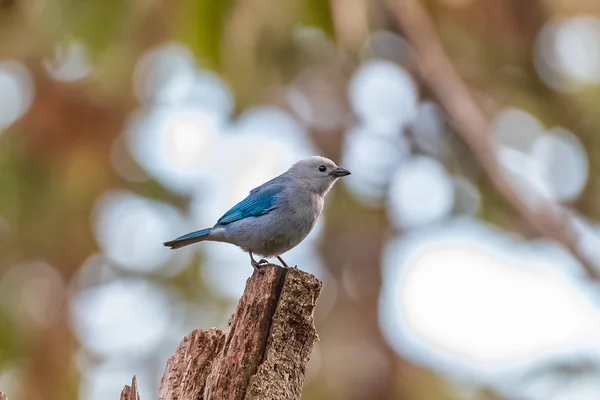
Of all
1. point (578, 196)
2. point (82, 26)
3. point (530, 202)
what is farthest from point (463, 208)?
point (82, 26)

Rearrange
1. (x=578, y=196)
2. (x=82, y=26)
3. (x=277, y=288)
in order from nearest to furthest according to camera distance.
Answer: (x=277, y=288), (x=82, y=26), (x=578, y=196)

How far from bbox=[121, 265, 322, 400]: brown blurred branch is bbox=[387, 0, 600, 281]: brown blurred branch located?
801 cm

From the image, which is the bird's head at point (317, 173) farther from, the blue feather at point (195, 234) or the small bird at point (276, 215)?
the blue feather at point (195, 234)

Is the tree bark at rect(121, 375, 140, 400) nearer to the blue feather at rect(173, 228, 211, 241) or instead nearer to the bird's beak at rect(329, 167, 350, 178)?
the blue feather at rect(173, 228, 211, 241)

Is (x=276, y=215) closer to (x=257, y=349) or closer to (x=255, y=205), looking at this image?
(x=255, y=205)

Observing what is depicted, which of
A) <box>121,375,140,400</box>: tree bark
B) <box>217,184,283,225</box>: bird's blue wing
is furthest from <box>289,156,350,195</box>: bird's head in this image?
<box>121,375,140,400</box>: tree bark

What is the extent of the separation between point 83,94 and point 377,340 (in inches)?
308

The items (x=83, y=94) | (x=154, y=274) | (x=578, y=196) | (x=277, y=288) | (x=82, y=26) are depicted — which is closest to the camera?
(x=277, y=288)

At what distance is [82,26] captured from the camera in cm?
1280

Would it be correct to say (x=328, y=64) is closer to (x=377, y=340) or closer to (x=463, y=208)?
(x=463, y=208)

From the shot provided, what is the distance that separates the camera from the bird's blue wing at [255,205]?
24.2 ft

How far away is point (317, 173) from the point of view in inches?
310

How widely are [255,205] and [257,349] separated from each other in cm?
223

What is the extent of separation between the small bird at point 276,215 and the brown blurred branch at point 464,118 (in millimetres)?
5600
